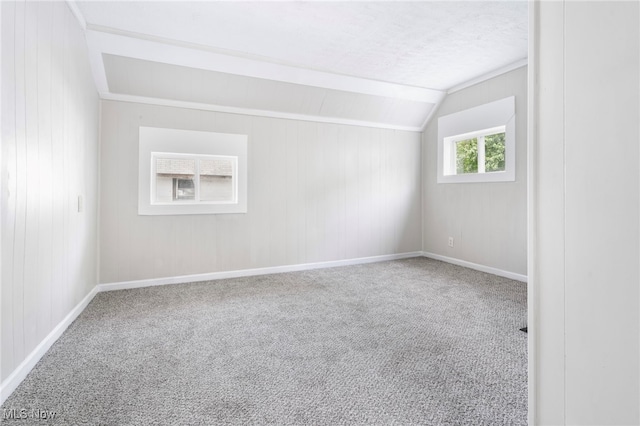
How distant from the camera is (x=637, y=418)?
0.67m

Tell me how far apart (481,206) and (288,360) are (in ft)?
10.4

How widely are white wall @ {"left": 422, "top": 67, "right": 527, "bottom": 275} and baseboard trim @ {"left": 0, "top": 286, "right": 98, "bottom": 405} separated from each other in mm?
4112

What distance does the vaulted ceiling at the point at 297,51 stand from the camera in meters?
2.45

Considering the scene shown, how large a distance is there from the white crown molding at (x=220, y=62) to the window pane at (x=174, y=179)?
0.89 metres

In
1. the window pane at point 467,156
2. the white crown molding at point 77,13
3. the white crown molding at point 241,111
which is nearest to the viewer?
the white crown molding at point 77,13

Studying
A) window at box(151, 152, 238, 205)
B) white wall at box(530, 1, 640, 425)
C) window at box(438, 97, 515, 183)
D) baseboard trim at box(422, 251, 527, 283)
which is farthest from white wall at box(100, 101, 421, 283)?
white wall at box(530, 1, 640, 425)

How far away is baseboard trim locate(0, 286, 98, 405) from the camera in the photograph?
1.48 m

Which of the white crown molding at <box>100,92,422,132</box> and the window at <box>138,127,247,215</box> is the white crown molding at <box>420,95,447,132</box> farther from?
the window at <box>138,127,247,215</box>

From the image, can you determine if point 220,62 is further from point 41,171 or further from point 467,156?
point 467,156

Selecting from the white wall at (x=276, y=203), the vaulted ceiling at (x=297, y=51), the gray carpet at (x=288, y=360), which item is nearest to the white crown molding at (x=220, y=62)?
the vaulted ceiling at (x=297, y=51)

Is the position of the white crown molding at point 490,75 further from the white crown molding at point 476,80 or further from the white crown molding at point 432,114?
the white crown molding at point 432,114

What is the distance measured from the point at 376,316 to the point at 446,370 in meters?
0.84

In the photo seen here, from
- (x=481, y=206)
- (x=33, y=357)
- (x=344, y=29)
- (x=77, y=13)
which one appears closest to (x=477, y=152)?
(x=481, y=206)

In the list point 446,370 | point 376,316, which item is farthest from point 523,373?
point 376,316
